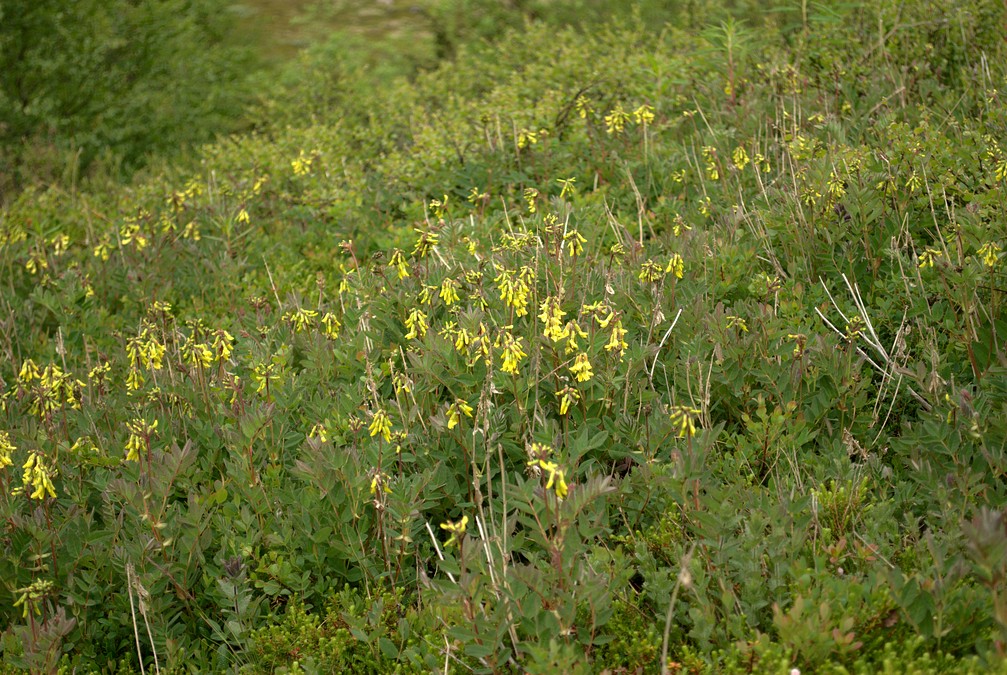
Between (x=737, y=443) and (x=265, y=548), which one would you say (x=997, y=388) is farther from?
(x=265, y=548)

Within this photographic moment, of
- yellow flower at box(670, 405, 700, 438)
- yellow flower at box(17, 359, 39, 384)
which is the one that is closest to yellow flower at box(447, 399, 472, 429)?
yellow flower at box(670, 405, 700, 438)

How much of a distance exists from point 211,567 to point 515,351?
4.01ft

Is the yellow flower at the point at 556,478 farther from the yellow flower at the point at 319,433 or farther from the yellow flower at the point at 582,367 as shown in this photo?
the yellow flower at the point at 319,433

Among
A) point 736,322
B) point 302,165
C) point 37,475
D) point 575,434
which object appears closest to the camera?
point 37,475

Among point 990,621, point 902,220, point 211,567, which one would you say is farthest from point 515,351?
point 902,220

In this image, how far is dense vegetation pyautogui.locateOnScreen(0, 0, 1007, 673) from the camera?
255 cm

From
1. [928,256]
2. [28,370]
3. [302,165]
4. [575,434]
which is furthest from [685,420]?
[302,165]

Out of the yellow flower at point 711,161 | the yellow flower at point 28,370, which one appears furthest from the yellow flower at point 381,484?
the yellow flower at point 711,161

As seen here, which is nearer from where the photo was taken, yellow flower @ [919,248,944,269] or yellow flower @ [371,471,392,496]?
yellow flower @ [371,471,392,496]

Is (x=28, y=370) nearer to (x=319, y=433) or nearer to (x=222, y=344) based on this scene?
(x=222, y=344)

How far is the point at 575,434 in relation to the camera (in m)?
3.26

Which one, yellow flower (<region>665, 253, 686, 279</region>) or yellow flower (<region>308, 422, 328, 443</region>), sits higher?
yellow flower (<region>665, 253, 686, 279</region>)

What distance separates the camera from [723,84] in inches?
238

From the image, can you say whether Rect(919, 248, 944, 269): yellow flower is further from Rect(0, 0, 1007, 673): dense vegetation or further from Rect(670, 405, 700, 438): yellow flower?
Rect(670, 405, 700, 438): yellow flower
